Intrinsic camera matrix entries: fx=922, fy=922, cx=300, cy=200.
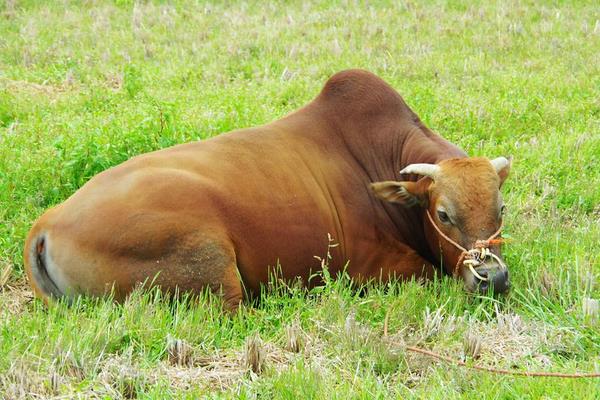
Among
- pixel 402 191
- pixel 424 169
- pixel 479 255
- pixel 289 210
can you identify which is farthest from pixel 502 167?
pixel 289 210

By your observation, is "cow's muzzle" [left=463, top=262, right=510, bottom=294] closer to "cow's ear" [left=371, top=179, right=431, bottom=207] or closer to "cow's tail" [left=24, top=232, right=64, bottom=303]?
"cow's ear" [left=371, top=179, right=431, bottom=207]

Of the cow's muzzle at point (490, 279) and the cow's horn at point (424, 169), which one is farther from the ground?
the cow's horn at point (424, 169)

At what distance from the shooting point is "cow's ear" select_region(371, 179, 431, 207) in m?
6.66

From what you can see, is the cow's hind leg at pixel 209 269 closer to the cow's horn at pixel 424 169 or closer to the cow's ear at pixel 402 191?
the cow's ear at pixel 402 191

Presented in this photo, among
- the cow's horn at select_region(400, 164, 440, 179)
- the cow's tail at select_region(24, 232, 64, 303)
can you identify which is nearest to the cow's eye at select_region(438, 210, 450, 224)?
the cow's horn at select_region(400, 164, 440, 179)

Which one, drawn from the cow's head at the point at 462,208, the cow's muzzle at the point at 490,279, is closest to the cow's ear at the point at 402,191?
the cow's head at the point at 462,208

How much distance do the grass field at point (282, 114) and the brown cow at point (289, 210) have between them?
23 centimetres

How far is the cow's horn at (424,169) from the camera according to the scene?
21.4ft

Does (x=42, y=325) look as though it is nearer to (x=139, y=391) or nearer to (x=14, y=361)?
(x=14, y=361)

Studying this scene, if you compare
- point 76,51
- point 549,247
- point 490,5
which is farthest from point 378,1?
point 549,247

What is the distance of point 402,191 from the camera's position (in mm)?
6715

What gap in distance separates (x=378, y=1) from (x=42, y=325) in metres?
11.8

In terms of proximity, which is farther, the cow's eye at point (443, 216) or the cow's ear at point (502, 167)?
the cow's ear at point (502, 167)

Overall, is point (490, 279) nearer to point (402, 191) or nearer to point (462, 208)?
point (462, 208)
